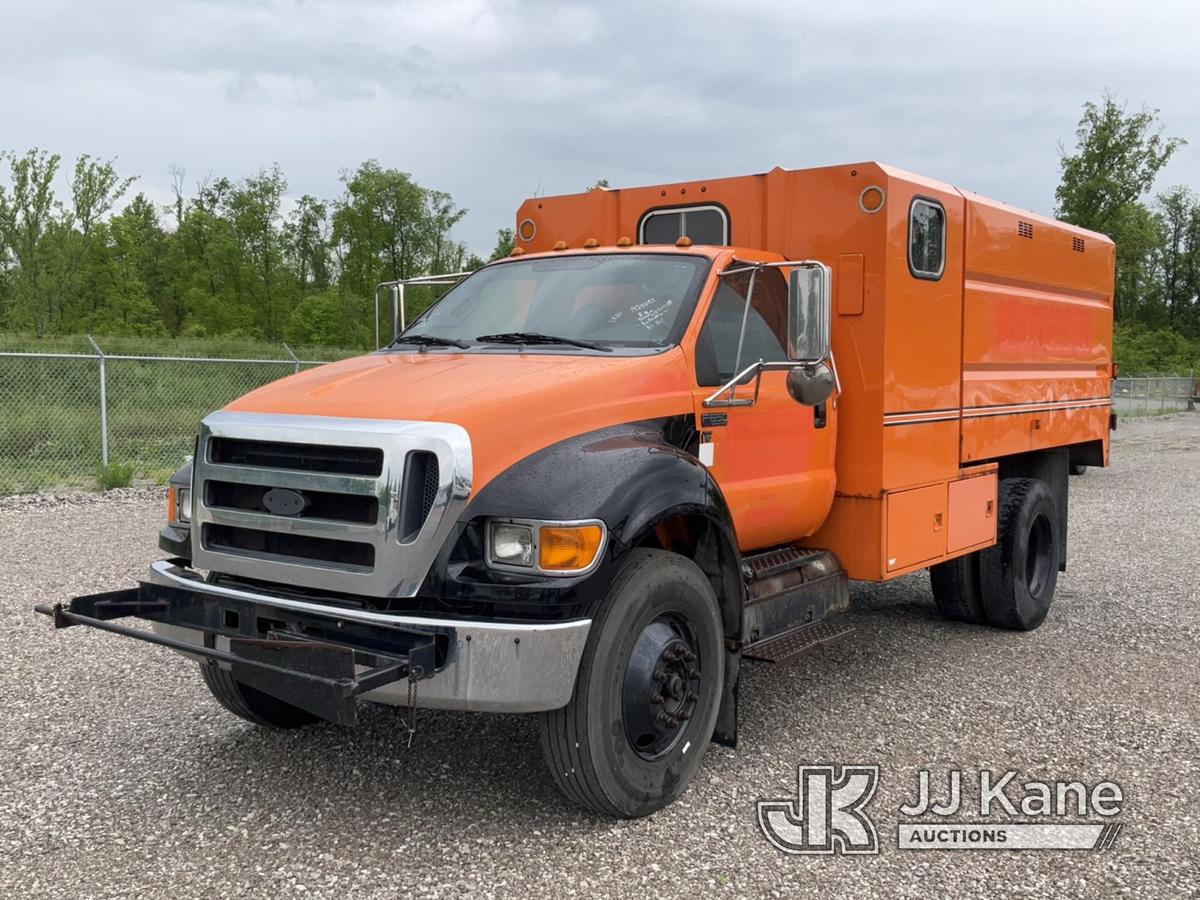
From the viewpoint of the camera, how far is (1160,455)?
2131 centimetres

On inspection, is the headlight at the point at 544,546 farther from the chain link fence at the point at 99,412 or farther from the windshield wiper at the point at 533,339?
the chain link fence at the point at 99,412

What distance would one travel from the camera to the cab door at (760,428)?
4.65 meters

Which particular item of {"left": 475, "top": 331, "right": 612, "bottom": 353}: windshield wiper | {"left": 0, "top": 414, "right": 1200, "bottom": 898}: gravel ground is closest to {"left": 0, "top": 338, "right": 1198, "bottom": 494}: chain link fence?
{"left": 0, "top": 414, "right": 1200, "bottom": 898}: gravel ground

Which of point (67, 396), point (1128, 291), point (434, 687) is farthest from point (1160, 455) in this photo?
point (1128, 291)

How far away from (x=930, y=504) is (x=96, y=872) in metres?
4.44

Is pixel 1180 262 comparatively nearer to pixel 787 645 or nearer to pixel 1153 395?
pixel 1153 395

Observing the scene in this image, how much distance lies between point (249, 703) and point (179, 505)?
1.00 meters

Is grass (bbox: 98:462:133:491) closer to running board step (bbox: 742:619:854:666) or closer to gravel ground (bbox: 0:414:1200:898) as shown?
gravel ground (bbox: 0:414:1200:898)

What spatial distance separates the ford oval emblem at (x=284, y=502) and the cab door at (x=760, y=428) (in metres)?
1.69

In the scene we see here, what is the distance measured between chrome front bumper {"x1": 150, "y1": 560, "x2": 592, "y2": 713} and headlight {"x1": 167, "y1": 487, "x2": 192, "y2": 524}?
109cm

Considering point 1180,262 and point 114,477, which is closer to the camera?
point 114,477

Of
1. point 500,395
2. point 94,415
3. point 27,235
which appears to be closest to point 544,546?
point 500,395

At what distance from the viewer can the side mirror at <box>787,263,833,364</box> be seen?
14.5 ft

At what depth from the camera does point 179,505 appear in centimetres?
440
